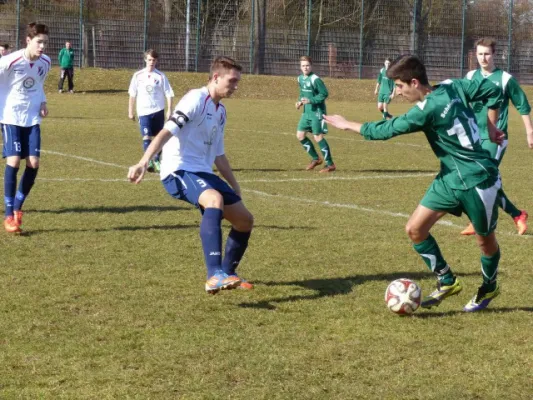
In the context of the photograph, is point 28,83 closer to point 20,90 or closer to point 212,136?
point 20,90

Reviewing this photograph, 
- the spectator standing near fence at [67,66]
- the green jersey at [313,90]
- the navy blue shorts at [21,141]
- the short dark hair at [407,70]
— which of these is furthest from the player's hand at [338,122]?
the spectator standing near fence at [67,66]

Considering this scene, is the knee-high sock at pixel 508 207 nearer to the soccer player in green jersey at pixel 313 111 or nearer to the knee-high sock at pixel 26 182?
the knee-high sock at pixel 26 182

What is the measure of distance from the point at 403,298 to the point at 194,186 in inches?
69.5

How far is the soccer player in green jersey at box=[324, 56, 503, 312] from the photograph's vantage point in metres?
5.99

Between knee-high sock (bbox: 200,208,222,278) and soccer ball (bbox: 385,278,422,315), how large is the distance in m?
1.25

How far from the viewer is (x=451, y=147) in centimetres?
613

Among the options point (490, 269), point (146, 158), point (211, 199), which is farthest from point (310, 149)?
point (146, 158)

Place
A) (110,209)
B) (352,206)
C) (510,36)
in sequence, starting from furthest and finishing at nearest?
(510,36) < (352,206) < (110,209)

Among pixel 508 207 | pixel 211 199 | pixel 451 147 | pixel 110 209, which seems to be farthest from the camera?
pixel 110 209

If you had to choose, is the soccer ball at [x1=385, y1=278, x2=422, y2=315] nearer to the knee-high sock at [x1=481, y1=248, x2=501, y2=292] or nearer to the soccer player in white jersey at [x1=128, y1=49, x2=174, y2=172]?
the knee-high sock at [x1=481, y1=248, x2=501, y2=292]

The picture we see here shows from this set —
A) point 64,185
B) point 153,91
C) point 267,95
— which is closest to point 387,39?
point 267,95

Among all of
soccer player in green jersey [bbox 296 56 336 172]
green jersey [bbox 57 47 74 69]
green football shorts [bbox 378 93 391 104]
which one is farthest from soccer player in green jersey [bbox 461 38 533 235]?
green jersey [bbox 57 47 74 69]

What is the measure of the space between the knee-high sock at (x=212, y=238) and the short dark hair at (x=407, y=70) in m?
1.64

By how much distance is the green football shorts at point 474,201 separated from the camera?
6.14 m
